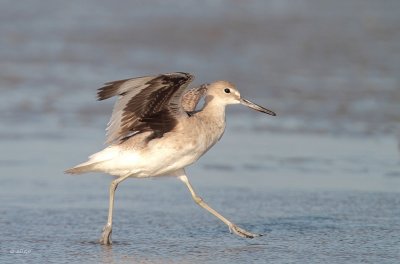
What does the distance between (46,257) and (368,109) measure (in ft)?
18.1

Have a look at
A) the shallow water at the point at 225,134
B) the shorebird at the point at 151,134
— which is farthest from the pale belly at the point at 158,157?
the shallow water at the point at 225,134

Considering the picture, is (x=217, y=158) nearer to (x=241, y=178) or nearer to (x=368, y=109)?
(x=241, y=178)

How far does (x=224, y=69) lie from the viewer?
1261 cm

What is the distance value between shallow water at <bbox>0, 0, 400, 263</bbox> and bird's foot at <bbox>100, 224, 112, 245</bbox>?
0.26 ft

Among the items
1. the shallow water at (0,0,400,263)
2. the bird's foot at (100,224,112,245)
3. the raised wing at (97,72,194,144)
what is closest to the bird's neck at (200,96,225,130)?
the raised wing at (97,72,194,144)

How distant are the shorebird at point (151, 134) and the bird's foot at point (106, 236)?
15cm

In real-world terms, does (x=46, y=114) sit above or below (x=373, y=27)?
below

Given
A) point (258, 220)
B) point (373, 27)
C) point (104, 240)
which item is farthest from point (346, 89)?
point (104, 240)

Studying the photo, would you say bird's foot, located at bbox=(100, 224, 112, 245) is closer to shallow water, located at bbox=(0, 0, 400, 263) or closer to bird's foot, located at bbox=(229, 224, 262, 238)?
shallow water, located at bbox=(0, 0, 400, 263)

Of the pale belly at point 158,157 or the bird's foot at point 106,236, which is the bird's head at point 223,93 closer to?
the pale belly at point 158,157

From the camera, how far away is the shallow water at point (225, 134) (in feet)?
22.5

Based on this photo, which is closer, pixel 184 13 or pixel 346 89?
pixel 346 89

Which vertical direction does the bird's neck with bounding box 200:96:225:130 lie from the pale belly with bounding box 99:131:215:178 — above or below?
above

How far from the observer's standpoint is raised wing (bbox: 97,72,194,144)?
6961 mm
